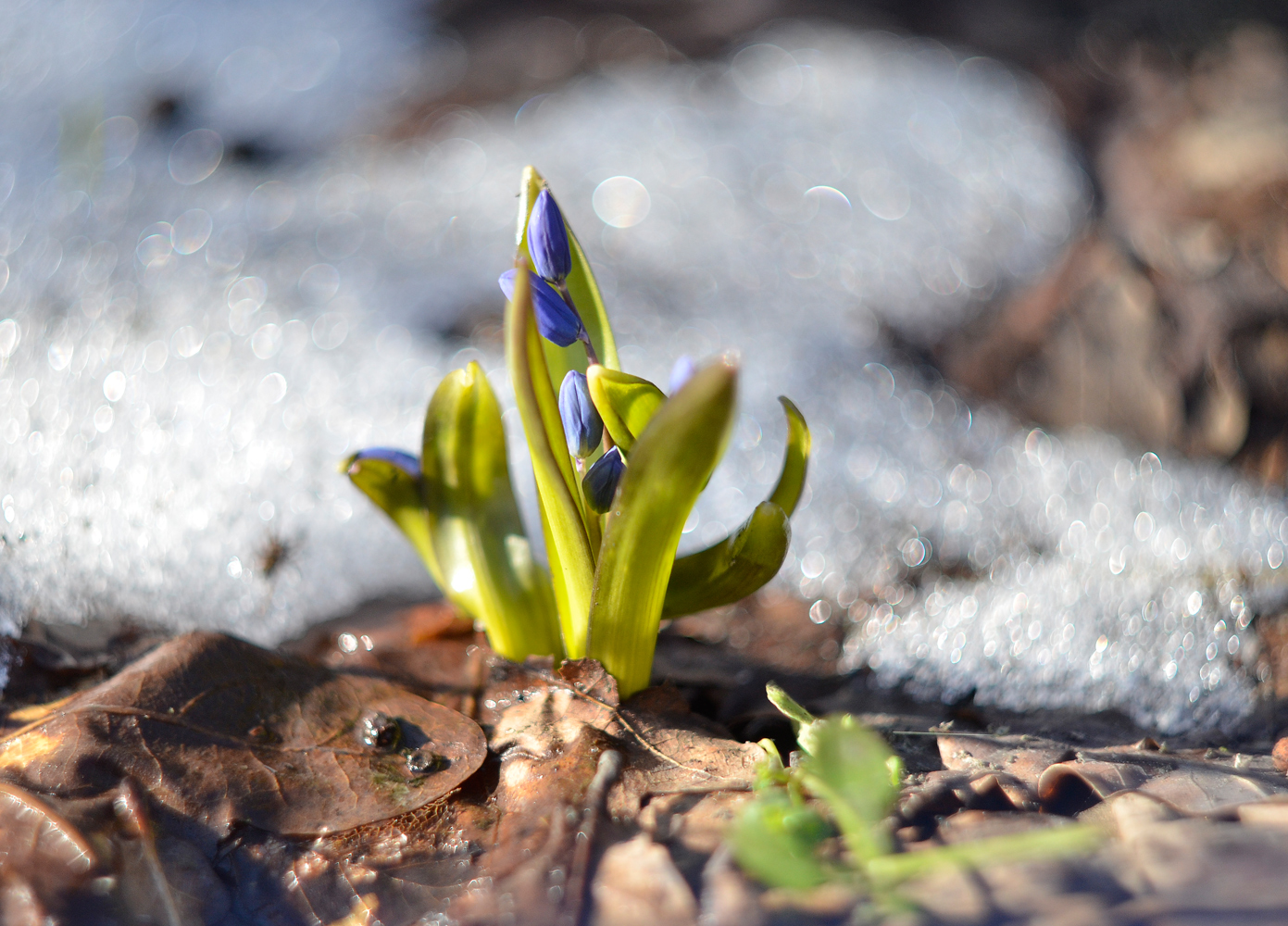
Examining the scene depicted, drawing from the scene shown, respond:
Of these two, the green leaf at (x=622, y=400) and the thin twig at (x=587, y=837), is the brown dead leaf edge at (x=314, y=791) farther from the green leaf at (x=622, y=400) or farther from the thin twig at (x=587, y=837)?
the green leaf at (x=622, y=400)

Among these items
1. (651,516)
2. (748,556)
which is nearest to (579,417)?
(651,516)

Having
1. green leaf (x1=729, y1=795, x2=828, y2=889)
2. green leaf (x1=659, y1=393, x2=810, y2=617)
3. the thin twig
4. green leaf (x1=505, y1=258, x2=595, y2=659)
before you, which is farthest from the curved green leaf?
green leaf (x1=729, y1=795, x2=828, y2=889)

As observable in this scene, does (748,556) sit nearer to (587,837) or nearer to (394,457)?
(587,837)

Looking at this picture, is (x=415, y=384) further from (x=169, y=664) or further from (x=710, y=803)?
(x=710, y=803)

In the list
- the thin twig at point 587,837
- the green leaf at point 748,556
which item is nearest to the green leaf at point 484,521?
the green leaf at point 748,556

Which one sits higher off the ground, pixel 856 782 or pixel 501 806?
pixel 856 782

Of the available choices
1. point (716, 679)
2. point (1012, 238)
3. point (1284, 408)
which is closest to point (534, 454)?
point (716, 679)
